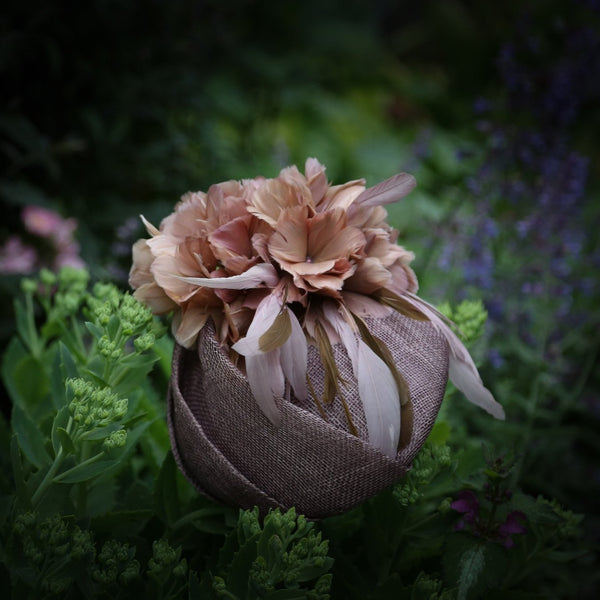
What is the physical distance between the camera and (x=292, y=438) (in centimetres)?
63

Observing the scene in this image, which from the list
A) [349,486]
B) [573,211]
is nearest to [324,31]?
[573,211]

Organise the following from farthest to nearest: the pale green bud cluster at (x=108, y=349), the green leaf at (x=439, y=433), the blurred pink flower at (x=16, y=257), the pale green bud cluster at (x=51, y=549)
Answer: the blurred pink flower at (x=16, y=257) < the green leaf at (x=439, y=433) < the pale green bud cluster at (x=108, y=349) < the pale green bud cluster at (x=51, y=549)

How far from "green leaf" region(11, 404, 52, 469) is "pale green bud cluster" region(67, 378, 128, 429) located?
0.41ft

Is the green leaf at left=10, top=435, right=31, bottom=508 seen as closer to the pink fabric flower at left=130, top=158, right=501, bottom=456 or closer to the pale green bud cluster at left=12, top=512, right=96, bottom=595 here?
the pale green bud cluster at left=12, top=512, right=96, bottom=595

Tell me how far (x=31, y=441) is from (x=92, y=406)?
0.15 metres

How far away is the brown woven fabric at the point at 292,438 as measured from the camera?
2.06 ft

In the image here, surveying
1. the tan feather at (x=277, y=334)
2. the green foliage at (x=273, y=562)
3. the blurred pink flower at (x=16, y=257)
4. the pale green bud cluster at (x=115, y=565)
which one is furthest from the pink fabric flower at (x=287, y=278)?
the blurred pink flower at (x=16, y=257)

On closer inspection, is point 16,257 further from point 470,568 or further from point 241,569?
point 470,568

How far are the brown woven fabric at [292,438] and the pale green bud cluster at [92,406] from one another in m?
0.07

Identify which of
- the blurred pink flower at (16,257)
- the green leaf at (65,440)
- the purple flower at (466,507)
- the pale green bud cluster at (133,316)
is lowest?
the blurred pink flower at (16,257)

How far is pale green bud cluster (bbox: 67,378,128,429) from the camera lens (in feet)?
2.15

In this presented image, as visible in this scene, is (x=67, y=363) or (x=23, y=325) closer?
(x=67, y=363)

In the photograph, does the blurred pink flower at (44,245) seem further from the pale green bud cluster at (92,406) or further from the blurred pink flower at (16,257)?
the pale green bud cluster at (92,406)

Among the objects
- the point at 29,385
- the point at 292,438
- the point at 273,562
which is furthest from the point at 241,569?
the point at 29,385
